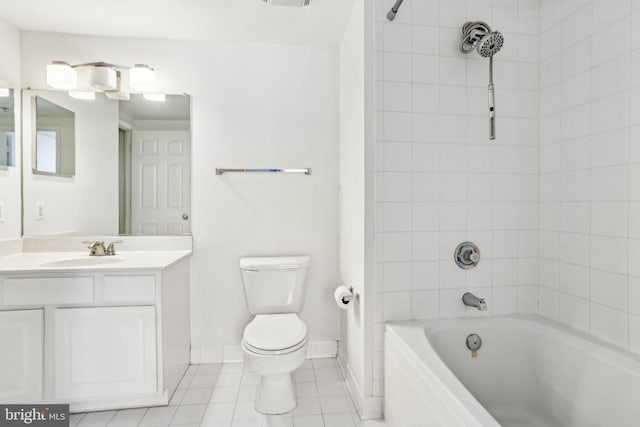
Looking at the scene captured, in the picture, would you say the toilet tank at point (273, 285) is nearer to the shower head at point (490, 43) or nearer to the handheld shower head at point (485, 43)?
the handheld shower head at point (485, 43)

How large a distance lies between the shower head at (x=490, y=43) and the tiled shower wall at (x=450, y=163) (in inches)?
5.4

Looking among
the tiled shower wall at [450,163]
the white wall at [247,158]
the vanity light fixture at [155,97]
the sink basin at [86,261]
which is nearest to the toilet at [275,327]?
the white wall at [247,158]

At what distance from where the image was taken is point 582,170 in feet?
4.88

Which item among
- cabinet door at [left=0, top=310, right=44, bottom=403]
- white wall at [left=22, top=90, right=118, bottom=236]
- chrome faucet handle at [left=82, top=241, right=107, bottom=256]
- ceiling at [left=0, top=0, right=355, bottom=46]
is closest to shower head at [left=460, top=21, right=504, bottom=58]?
ceiling at [left=0, top=0, right=355, bottom=46]

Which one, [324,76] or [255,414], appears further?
[324,76]

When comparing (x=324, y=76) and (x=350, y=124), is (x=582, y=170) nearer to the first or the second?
(x=350, y=124)

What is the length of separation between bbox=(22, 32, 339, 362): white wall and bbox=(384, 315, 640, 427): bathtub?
38.2 inches

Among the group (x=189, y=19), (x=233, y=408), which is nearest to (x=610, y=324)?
(x=233, y=408)

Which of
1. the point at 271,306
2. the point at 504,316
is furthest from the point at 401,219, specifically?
the point at 271,306

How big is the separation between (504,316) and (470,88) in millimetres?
1211

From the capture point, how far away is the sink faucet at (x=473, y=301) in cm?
155

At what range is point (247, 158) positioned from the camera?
7.23 feet

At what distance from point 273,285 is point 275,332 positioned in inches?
13.6

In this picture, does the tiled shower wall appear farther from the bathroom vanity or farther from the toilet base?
the bathroom vanity
